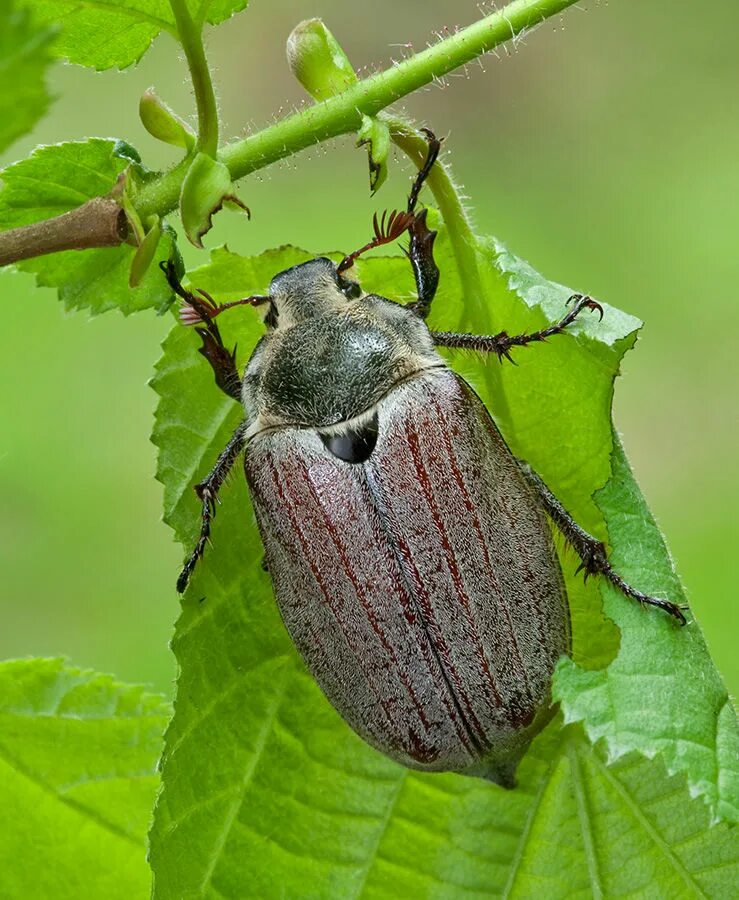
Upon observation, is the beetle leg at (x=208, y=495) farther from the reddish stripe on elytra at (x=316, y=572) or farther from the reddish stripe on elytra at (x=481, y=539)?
the reddish stripe on elytra at (x=481, y=539)

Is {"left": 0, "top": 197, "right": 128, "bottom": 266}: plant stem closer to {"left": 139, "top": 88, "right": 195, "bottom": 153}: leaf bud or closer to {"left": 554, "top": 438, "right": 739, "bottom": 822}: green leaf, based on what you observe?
{"left": 139, "top": 88, "right": 195, "bottom": 153}: leaf bud

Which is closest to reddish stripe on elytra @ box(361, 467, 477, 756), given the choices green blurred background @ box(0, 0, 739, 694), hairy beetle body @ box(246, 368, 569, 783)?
hairy beetle body @ box(246, 368, 569, 783)

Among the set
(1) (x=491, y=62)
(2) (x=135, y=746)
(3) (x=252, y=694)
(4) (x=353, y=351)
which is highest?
(1) (x=491, y=62)

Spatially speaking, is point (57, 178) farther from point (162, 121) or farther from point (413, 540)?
point (413, 540)

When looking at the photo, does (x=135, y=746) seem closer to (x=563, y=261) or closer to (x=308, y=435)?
(x=308, y=435)

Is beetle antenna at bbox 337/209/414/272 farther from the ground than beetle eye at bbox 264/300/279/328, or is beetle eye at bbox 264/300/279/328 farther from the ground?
beetle antenna at bbox 337/209/414/272

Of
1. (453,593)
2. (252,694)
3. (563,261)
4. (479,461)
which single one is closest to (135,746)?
(252,694)

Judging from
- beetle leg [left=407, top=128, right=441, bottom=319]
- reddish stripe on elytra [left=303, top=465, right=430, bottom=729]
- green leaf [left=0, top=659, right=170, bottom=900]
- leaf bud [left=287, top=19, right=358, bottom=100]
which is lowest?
green leaf [left=0, top=659, right=170, bottom=900]
